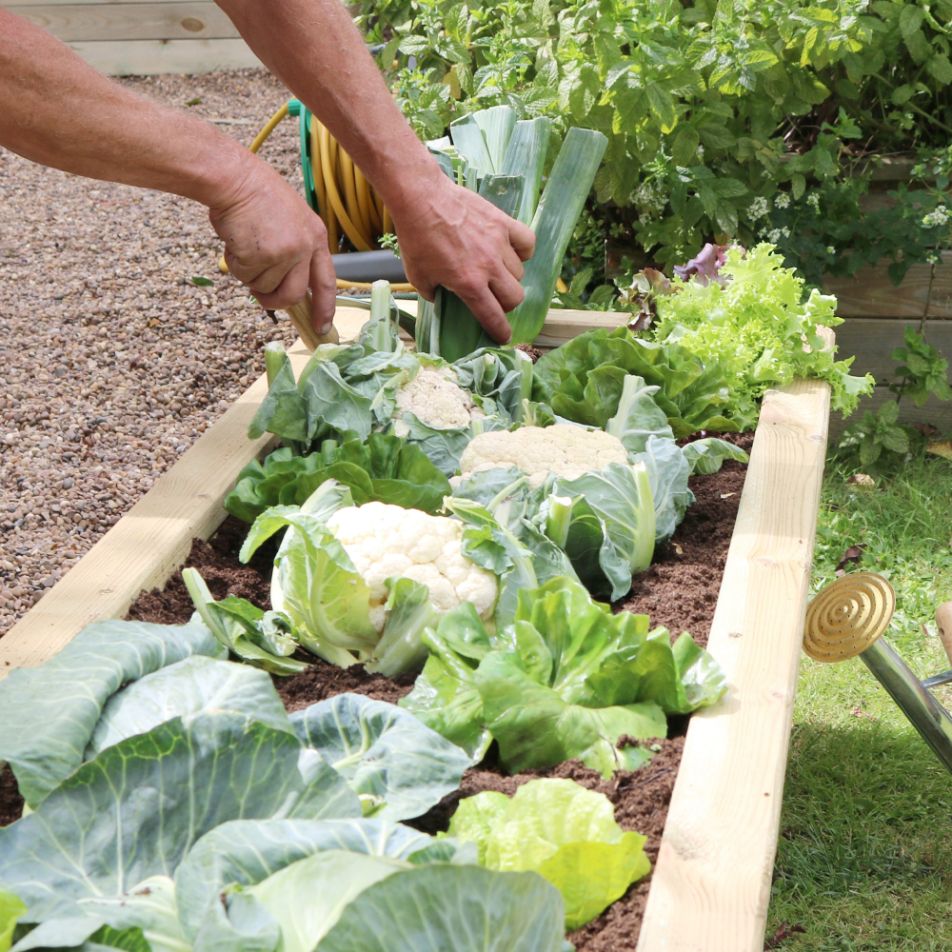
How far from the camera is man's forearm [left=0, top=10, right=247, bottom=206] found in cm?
192

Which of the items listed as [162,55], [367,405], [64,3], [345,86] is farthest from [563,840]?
[64,3]

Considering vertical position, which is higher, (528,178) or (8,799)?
(528,178)

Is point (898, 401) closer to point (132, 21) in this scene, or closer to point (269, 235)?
point (269, 235)

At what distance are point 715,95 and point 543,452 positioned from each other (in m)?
1.80

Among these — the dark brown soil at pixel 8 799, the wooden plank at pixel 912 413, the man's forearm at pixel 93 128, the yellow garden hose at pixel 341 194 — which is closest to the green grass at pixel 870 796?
the wooden plank at pixel 912 413

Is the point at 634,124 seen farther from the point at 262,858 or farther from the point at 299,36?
the point at 262,858

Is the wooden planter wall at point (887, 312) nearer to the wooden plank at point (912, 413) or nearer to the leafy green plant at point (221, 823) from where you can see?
the wooden plank at point (912, 413)

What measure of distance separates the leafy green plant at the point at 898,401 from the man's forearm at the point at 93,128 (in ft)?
8.43

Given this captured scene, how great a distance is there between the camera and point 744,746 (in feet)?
4.82

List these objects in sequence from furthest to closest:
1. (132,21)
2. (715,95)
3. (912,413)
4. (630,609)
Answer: (132,21), (912,413), (715,95), (630,609)

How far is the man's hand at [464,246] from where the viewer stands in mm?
2414

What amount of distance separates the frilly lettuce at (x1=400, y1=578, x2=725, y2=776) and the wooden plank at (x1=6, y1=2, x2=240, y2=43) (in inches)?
289

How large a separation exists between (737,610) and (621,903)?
62 cm

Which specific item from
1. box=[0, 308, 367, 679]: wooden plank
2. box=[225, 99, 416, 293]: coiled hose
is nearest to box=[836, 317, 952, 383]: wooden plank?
box=[225, 99, 416, 293]: coiled hose
